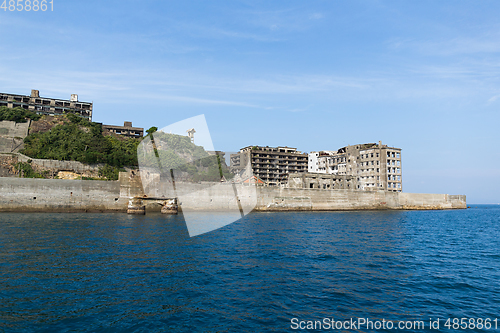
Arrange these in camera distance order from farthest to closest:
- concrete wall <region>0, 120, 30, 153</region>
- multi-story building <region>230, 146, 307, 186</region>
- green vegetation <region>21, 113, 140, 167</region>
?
multi-story building <region>230, 146, 307, 186</region>, concrete wall <region>0, 120, 30, 153</region>, green vegetation <region>21, 113, 140, 167</region>

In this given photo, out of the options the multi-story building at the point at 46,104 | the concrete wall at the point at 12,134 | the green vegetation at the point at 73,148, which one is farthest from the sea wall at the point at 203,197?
the multi-story building at the point at 46,104

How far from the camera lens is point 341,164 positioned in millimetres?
123625

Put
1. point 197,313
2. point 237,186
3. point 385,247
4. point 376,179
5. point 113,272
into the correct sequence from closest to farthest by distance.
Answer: point 197,313
point 113,272
point 385,247
point 237,186
point 376,179

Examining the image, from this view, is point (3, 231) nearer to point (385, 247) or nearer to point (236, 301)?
point (236, 301)

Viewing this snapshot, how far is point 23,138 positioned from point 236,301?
283ft

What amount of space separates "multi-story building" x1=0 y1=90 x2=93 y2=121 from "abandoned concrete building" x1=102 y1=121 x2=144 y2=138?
329 inches

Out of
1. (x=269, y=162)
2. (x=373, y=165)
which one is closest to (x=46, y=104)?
(x=269, y=162)

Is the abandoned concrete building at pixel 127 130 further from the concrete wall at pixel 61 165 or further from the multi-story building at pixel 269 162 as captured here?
the concrete wall at pixel 61 165

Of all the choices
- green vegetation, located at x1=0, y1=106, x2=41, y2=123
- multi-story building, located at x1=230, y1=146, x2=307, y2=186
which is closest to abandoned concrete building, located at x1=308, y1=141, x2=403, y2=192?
multi-story building, located at x1=230, y1=146, x2=307, y2=186

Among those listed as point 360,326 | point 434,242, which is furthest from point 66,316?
point 434,242

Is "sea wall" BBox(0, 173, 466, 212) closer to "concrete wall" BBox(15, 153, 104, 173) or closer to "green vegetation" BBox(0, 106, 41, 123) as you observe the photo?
"concrete wall" BBox(15, 153, 104, 173)

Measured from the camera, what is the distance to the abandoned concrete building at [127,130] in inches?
4742

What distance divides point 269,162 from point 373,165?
47.1m

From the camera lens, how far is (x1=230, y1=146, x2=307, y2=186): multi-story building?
454 ft
